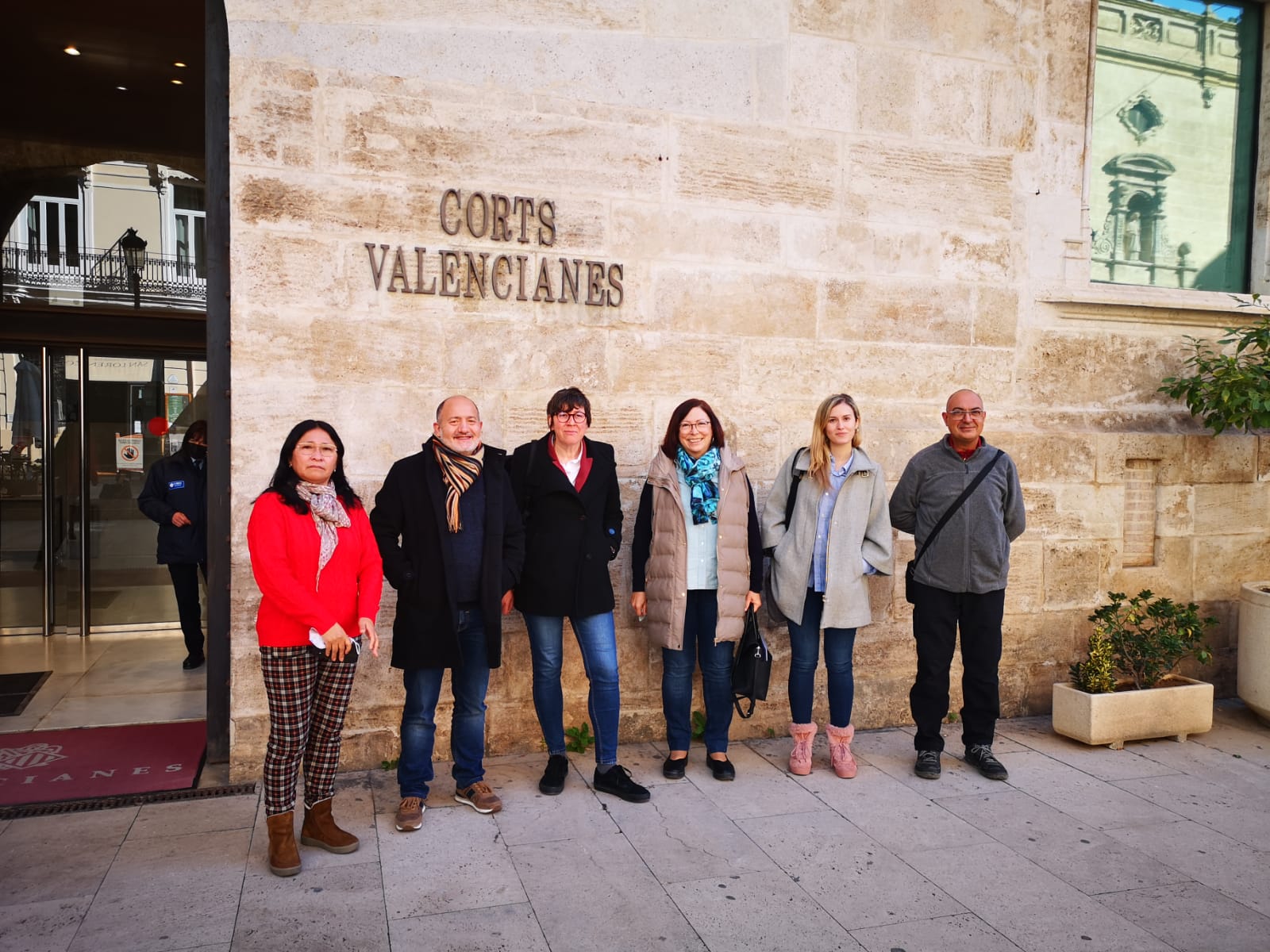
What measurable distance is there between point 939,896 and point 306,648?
8.28ft

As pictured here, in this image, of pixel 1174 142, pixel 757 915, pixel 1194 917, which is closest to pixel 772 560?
pixel 757 915

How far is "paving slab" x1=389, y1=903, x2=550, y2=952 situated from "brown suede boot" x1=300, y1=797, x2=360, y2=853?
61 cm

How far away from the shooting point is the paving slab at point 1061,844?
143 inches

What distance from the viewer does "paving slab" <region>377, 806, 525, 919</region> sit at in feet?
10.9

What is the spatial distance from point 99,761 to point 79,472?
4.11 metres

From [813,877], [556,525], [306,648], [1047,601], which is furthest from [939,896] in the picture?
[1047,601]

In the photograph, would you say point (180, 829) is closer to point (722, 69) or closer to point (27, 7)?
point (722, 69)

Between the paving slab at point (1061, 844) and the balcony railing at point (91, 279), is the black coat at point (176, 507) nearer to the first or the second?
the balcony railing at point (91, 279)

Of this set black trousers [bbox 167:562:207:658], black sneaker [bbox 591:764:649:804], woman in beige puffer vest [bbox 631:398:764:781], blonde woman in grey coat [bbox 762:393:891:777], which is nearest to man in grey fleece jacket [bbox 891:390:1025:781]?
blonde woman in grey coat [bbox 762:393:891:777]

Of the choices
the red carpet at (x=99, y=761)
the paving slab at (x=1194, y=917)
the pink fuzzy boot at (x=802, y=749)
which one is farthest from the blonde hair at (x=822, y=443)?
the red carpet at (x=99, y=761)

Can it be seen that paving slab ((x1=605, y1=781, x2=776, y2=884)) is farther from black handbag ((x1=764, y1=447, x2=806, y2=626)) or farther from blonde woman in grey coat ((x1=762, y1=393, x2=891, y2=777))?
black handbag ((x1=764, y1=447, x2=806, y2=626))

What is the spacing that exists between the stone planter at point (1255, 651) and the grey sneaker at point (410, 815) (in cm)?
493

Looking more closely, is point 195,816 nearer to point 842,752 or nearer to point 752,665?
point 752,665

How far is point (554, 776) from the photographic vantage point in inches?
174
